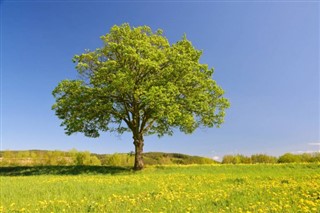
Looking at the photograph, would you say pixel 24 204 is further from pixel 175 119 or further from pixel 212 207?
pixel 175 119

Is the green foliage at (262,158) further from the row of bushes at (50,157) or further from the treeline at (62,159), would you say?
the row of bushes at (50,157)

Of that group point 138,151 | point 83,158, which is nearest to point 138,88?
point 138,151

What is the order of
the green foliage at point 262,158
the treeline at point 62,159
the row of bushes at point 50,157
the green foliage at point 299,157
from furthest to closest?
the row of bushes at point 50,157
the green foliage at point 262,158
the treeline at point 62,159
the green foliage at point 299,157

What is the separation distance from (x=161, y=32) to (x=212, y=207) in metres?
26.4

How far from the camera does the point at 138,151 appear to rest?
3172 centimetres

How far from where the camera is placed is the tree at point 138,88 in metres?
29.1

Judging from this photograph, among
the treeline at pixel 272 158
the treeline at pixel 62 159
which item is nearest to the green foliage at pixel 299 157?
the treeline at pixel 272 158

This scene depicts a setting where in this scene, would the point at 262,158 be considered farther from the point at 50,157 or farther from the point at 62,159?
the point at 50,157

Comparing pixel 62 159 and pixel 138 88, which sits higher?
pixel 138 88

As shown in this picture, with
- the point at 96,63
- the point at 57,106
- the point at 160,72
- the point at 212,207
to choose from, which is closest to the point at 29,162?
the point at 57,106

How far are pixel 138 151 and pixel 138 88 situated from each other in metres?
6.33

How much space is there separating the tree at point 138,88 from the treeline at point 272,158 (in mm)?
10602

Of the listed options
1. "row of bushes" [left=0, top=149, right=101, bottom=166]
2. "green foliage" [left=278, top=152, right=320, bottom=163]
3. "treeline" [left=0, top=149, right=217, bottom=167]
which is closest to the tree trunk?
"treeline" [left=0, top=149, right=217, bottom=167]

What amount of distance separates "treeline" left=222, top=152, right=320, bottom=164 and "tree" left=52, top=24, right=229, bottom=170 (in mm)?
10602
